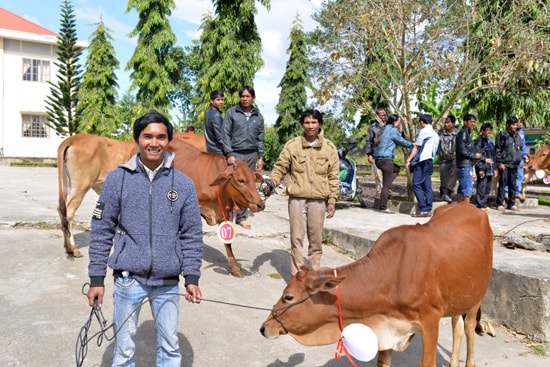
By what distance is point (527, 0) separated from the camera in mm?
9477

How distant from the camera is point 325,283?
9.39 feet

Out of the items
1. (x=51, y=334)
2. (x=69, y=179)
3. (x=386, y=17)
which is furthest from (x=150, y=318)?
(x=386, y=17)

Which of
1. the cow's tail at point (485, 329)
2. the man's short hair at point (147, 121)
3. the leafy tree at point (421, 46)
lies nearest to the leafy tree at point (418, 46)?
the leafy tree at point (421, 46)

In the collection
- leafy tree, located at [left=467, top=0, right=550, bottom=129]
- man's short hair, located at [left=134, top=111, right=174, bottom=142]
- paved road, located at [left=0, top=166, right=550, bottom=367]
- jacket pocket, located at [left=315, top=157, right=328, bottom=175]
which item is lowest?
paved road, located at [left=0, top=166, right=550, bottom=367]

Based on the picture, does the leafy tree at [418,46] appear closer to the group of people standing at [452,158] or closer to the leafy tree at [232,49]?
the group of people standing at [452,158]

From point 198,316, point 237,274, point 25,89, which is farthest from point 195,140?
point 25,89

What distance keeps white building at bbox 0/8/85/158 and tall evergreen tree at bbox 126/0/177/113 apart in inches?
308

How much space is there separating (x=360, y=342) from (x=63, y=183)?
516 centimetres

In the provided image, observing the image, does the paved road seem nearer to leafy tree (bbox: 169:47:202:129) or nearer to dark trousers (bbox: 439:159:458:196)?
dark trousers (bbox: 439:159:458:196)

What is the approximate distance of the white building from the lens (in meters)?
30.7

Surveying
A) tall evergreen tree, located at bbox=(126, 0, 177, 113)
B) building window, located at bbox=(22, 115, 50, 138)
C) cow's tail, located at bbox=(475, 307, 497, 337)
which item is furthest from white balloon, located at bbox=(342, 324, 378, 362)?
building window, located at bbox=(22, 115, 50, 138)

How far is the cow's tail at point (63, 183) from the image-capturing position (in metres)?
→ 6.02

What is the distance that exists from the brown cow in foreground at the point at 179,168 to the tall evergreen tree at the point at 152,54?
2079cm

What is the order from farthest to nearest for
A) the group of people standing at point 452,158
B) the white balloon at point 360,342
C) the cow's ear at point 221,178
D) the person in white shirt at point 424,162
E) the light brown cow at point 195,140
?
1. the group of people standing at point 452,158
2. the person in white shirt at point 424,162
3. the light brown cow at point 195,140
4. the cow's ear at point 221,178
5. the white balloon at point 360,342
